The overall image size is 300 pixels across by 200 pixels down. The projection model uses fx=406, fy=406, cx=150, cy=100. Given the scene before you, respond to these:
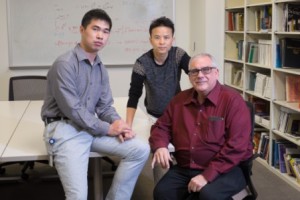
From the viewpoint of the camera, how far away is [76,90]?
2180mm

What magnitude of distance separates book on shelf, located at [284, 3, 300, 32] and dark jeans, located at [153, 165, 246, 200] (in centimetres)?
172

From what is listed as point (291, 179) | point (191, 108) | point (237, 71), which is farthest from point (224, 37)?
point (191, 108)

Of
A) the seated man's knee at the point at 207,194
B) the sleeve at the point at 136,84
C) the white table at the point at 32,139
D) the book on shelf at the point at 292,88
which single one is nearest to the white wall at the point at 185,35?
the book on shelf at the point at 292,88

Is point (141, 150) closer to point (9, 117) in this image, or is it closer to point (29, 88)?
point (9, 117)

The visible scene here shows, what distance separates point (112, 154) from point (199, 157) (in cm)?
46

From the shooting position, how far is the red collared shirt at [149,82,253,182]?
6.80 ft

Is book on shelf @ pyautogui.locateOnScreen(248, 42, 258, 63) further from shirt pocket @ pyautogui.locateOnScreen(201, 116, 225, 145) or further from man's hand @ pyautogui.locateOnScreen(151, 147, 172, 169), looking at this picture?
man's hand @ pyautogui.locateOnScreen(151, 147, 172, 169)

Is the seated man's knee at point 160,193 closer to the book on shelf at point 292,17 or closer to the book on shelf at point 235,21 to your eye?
the book on shelf at point 292,17

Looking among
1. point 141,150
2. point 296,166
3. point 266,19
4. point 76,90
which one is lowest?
point 296,166

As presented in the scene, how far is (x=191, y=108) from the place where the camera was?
2248 mm

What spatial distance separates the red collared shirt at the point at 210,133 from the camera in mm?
2073

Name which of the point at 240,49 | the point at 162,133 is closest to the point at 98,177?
the point at 162,133

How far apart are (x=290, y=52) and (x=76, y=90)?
212 cm

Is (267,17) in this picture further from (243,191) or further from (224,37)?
(243,191)
